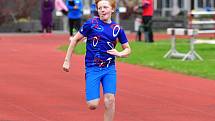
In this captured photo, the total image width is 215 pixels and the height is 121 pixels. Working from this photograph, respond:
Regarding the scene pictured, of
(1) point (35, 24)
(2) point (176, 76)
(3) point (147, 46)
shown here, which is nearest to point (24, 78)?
(2) point (176, 76)

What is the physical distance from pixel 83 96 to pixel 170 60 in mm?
6978

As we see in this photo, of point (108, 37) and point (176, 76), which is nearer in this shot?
point (108, 37)

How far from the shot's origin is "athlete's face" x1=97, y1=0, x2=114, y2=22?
7.89 m

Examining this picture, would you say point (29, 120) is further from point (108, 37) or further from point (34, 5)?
point (34, 5)

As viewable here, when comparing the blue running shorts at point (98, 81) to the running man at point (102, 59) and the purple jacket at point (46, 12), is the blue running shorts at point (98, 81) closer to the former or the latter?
the running man at point (102, 59)

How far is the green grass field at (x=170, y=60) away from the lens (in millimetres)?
16291

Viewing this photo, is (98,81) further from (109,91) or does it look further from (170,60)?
(170,60)

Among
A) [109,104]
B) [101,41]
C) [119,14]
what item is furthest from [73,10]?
[109,104]

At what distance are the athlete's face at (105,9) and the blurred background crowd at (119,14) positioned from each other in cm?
2362

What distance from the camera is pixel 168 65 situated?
57.2ft

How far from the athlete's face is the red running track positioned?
2.25 m

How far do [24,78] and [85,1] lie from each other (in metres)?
28.1

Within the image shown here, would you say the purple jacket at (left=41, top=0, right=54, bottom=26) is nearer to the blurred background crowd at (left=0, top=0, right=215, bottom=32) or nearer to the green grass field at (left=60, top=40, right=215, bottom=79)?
the blurred background crowd at (left=0, top=0, right=215, bottom=32)

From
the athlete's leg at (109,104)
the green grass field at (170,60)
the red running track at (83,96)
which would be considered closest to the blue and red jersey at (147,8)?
the green grass field at (170,60)
